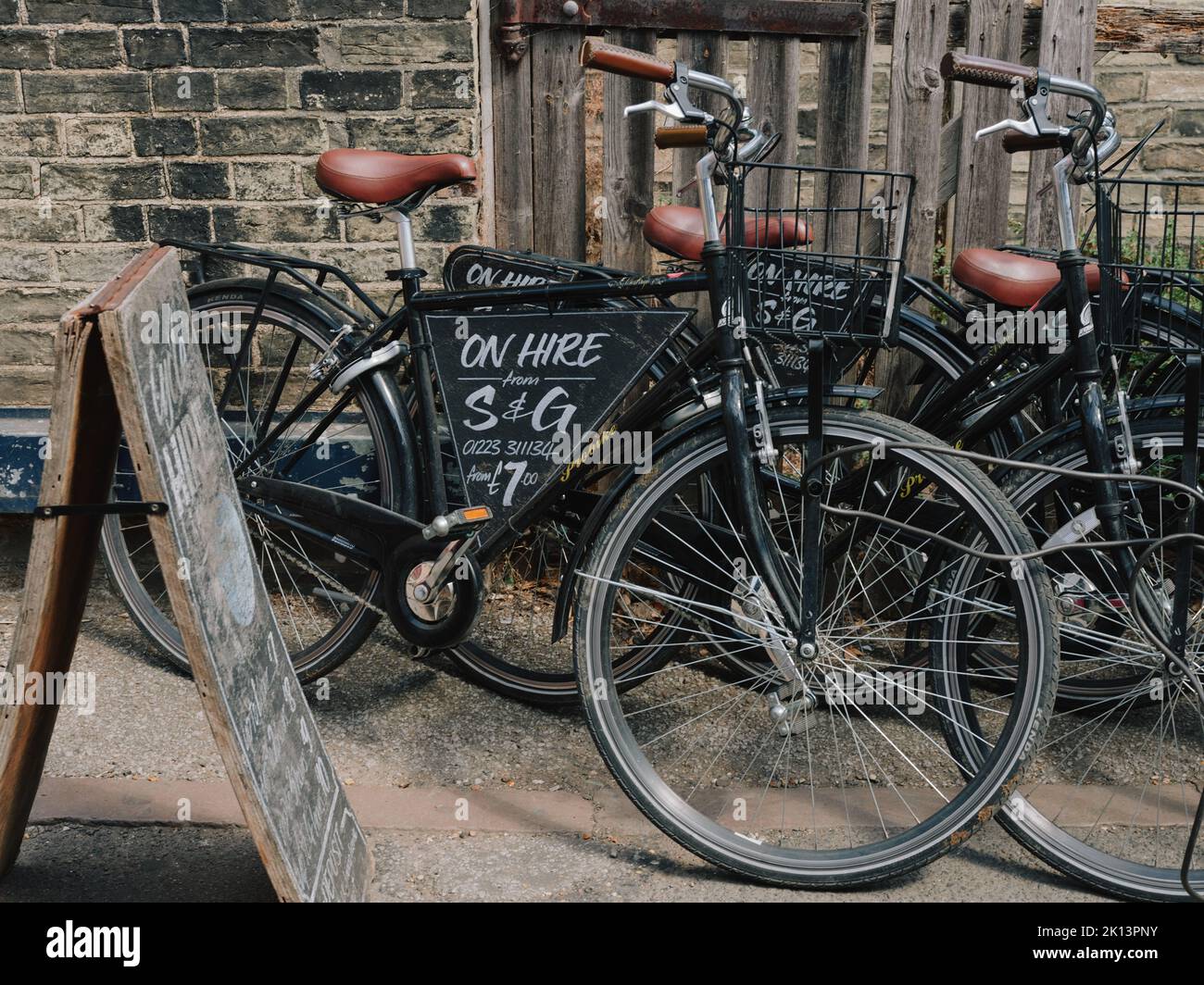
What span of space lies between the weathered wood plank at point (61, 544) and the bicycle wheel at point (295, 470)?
1.03 m

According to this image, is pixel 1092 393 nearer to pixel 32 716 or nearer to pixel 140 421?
pixel 140 421

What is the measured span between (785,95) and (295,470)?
1895 millimetres

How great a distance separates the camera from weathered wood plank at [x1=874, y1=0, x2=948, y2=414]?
3744 millimetres

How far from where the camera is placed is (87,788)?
2996mm

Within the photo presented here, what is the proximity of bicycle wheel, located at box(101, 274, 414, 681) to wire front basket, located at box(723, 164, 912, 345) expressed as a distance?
3.50 ft

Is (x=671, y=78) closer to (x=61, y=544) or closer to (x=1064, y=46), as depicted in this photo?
(x=61, y=544)

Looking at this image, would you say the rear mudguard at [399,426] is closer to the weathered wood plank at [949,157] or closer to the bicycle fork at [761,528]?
the bicycle fork at [761,528]

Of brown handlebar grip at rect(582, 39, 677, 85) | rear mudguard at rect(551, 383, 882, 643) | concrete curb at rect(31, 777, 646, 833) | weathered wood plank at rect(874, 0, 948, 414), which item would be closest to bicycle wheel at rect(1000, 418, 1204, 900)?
rear mudguard at rect(551, 383, 882, 643)

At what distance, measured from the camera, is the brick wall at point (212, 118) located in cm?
368

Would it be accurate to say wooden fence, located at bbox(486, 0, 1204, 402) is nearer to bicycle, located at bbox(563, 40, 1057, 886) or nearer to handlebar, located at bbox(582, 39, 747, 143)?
bicycle, located at bbox(563, 40, 1057, 886)

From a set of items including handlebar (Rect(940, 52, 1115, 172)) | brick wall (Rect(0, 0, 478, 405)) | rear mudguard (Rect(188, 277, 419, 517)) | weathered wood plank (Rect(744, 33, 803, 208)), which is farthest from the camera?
weathered wood plank (Rect(744, 33, 803, 208))

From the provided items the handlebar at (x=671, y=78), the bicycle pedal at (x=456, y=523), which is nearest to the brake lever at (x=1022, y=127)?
the handlebar at (x=671, y=78)

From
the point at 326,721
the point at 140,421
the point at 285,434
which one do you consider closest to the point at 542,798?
the point at 326,721

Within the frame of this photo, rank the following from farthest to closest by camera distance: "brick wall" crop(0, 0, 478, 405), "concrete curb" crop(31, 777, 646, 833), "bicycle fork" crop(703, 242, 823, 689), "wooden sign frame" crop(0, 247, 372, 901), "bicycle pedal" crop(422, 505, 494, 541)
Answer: "brick wall" crop(0, 0, 478, 405), "bicycle pedal" crop(422, 505, 494, 541), "concrete curb" crop(31, 777, 646, 833), "bicycle fork" crop(703, 242, 823, 689), "wooden sign frame" crop(0, 247, 372, 901)
